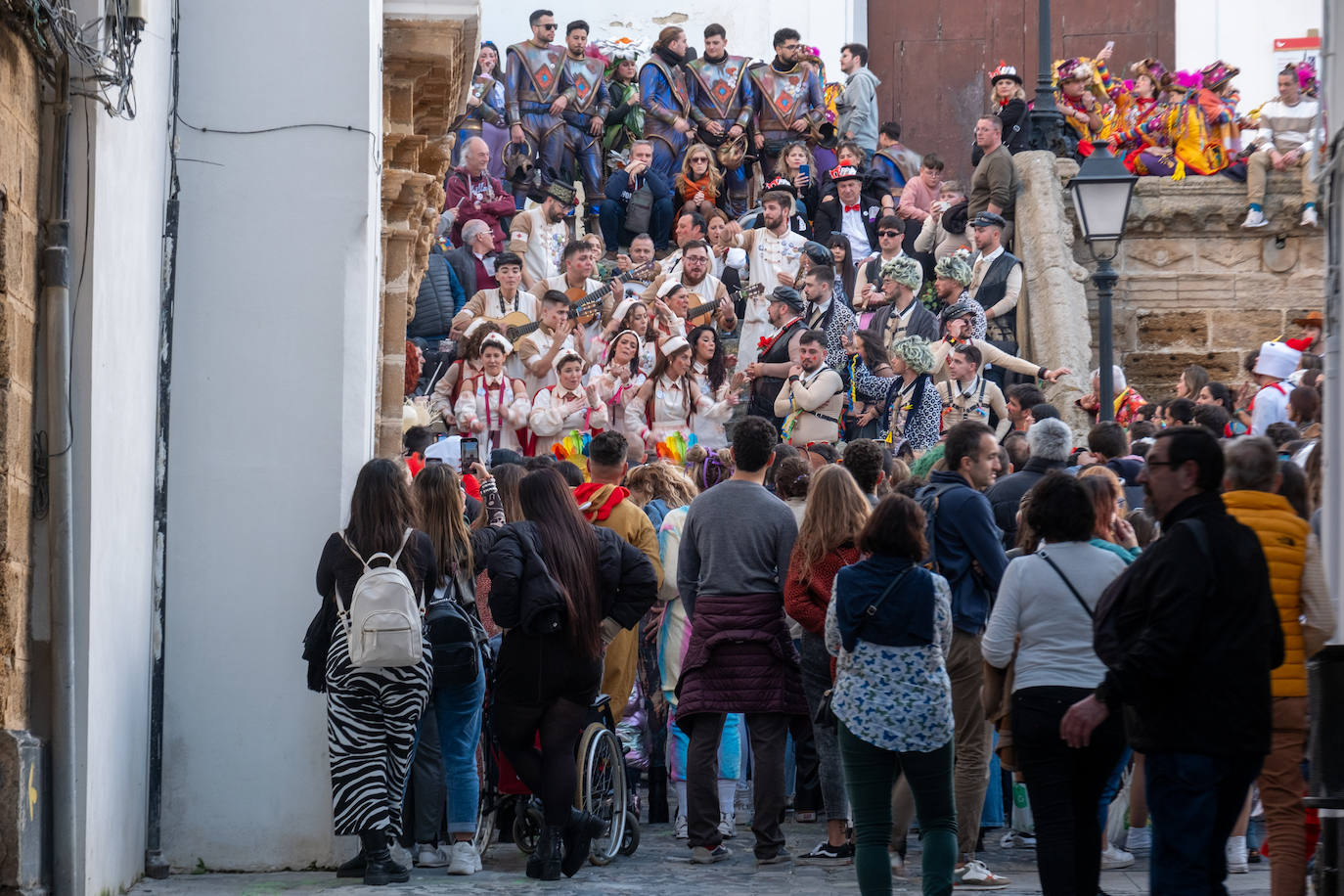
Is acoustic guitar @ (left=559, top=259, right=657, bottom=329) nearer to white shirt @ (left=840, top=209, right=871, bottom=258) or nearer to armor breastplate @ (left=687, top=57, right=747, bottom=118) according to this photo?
white shirt @ (left=840, top=209, right=871, bottom=258)

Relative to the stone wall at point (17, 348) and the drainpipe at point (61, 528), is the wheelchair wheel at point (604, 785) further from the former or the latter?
the stone wall at point (17, 348)

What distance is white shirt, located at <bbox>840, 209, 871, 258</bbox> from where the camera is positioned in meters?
17.4

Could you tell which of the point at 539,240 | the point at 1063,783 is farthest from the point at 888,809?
the point at 539,240

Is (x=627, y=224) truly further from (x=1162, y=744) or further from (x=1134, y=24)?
(x=1162, y=744)

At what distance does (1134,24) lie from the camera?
2481 cm

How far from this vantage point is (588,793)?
8086 mm

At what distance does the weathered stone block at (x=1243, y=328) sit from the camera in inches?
681

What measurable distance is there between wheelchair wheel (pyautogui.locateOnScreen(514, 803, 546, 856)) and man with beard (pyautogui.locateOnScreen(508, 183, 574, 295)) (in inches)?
357

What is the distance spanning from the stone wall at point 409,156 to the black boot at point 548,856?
17.0 ft

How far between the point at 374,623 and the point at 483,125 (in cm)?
1224

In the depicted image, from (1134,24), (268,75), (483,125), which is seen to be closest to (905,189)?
(483,125)

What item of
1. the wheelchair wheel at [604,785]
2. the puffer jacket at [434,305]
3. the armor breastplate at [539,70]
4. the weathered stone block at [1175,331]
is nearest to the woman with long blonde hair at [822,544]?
the wheelchair wheel at [604,785]

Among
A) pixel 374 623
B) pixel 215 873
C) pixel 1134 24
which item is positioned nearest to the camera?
pixel 374 623

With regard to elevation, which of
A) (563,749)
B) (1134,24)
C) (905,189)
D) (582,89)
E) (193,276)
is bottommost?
(563,749)
